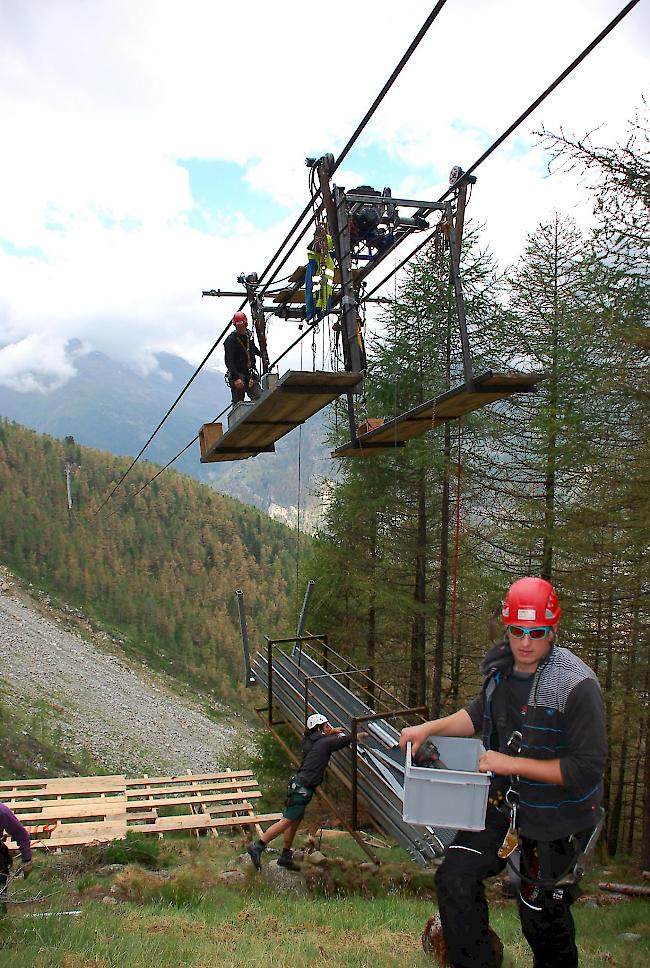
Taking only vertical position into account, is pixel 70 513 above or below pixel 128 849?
above

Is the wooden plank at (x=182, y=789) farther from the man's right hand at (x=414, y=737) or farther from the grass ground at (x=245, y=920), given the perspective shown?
the man's right hand at (x=414, y=737)

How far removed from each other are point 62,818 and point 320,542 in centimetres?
912

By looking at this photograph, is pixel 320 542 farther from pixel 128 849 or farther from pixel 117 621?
pixel 117 621

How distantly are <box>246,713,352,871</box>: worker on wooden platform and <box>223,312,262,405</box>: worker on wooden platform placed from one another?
4.45 meters

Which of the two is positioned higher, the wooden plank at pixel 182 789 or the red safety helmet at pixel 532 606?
the red safety helmet at pixel 532 606

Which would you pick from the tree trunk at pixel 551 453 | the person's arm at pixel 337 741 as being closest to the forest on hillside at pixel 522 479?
the tree trunk at pixel 551 453

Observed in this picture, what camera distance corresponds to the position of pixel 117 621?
71.6 m

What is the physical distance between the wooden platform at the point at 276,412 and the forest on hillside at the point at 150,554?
59040 millimetres

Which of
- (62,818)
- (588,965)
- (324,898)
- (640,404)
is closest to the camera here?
(588,965)

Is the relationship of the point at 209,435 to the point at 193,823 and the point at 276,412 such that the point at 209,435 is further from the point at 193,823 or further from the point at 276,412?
the point at 193,823

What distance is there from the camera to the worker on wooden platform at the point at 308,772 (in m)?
8.05

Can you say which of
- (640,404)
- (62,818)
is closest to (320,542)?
(62,818)

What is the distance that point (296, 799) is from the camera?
325 inches

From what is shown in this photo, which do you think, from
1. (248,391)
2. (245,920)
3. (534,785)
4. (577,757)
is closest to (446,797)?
(534,785)
